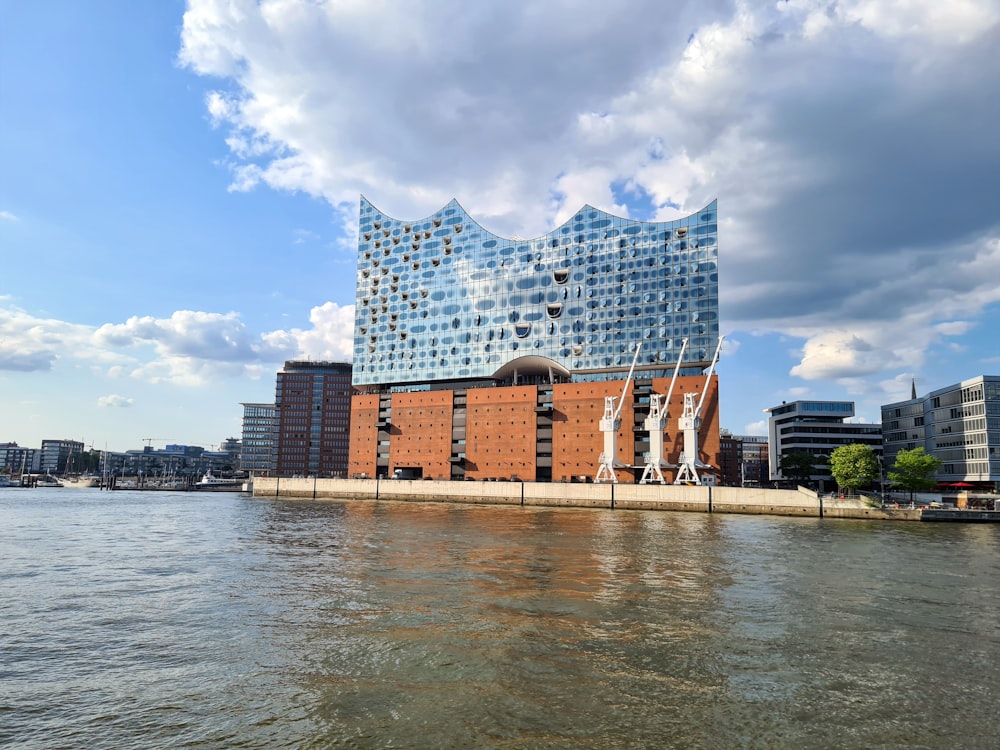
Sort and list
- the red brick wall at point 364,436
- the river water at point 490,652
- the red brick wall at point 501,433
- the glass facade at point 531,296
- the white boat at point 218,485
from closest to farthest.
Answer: the river water at point 490,652
the glass facade at point 531,296
the red brick wall at point 501,433
the red brick wall at point 364,436
the white boat at point 218,485

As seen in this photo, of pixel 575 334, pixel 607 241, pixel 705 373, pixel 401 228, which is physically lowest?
pixel 705 373

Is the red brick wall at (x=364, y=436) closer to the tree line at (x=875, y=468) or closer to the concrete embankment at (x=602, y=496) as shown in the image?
the concrete embankment at (x=602, y=496)

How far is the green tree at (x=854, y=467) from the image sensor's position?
89.7 metres

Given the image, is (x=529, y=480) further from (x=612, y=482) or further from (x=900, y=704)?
(x=900, y=704)

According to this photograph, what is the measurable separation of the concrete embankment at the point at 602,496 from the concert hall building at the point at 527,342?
5887 mm

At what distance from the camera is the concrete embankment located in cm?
8169

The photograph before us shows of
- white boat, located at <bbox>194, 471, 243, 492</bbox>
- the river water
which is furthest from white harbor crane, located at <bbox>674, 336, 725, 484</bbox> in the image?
white boat, located at <bbox>194, 471, 243, 492</bbox>

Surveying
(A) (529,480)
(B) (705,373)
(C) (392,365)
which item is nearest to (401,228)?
(C) (392,365)

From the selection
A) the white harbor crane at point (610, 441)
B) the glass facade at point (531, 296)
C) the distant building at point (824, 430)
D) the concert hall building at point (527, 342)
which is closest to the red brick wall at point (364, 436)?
the concert hall building at point (527, 342)

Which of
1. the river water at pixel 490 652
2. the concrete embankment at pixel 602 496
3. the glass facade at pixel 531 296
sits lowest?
the concrete embankment at pixel 602 496

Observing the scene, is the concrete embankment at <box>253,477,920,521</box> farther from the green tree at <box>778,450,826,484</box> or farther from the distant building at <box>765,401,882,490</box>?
the distant building at <box>765,401,882,490</box>

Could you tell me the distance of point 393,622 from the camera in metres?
19.8

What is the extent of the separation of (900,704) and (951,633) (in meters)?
8.52

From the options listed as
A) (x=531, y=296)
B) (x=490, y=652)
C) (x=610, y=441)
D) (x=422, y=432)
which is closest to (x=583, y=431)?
(x=610, y=441)
